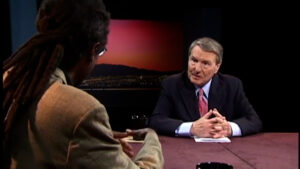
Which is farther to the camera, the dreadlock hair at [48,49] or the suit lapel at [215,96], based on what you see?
the suit lapel at [215,96]

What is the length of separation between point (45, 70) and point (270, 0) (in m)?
3.91

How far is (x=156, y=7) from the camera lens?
474 centimetres

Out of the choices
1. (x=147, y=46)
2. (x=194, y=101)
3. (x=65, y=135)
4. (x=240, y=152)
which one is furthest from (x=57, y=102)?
(x=147, y=46)

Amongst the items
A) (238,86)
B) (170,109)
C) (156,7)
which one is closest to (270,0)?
(156,7)

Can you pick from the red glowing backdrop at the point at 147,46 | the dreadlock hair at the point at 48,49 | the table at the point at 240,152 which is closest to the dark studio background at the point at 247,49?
the red glowing backdrop at the point at 147,46

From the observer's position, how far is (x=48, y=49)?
115cm

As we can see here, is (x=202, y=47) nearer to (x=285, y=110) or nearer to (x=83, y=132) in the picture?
(x=83, y=132)

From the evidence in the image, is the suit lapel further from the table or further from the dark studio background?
the dark studio background

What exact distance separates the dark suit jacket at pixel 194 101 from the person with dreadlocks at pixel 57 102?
1.43 meters

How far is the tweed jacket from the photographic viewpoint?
3.55 ft

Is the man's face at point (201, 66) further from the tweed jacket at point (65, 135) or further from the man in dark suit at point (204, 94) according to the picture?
the tweed jacket at point (65, 135)

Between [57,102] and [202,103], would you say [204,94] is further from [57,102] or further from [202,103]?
[57,102]

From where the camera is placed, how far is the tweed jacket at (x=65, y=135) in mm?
1082

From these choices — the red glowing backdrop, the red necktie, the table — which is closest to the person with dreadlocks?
the table
